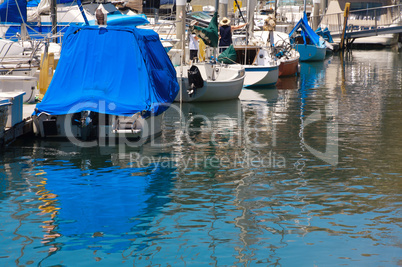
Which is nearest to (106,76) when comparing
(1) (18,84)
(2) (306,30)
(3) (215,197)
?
(1) (18,84)

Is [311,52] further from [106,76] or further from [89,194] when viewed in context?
[89,194]

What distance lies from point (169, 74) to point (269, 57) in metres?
10.3

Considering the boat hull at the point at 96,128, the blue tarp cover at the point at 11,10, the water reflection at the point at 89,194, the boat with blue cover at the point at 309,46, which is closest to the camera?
the water reflection at the point at 89,194

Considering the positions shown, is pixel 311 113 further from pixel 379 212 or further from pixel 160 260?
pixel 160 260

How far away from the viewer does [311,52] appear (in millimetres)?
38594

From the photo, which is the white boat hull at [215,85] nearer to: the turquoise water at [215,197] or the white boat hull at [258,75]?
the white boat hull at [258,75]

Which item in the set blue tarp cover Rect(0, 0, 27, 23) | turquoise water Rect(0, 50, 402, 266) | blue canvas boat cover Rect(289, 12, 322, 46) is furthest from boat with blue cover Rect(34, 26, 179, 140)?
blue canvas boat cover Rect(289, 12, 322, 46)

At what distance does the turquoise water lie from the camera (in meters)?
7.77

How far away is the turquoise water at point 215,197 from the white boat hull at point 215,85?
2.98 m

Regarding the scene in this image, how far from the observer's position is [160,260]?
7.51 meters

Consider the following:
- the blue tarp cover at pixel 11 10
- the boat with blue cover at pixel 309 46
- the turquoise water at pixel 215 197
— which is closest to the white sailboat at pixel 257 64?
the turquoise water at pixel 215 197

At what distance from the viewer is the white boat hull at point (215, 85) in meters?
20.4

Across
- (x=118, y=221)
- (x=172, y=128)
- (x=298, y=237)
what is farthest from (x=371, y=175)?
(x=172, y=128)

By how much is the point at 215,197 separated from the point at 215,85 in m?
10.9
